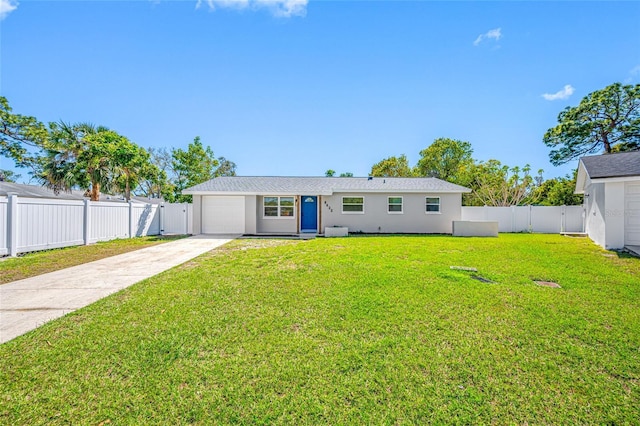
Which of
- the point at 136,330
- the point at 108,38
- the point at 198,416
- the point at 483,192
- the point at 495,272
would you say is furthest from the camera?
the point at 483,192

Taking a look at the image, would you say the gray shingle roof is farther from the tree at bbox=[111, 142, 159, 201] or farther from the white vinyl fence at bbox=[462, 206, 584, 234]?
the tree at bbox=[111, 142, 159, 201]

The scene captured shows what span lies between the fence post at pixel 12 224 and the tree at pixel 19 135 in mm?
14047

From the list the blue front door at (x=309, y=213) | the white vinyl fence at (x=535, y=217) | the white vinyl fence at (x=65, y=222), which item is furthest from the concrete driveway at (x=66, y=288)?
the white vinyl fence at (x=535, y=217)

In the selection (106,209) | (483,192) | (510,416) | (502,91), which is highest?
(502,91)

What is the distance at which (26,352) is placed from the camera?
2973mm

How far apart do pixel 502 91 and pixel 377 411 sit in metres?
17.1

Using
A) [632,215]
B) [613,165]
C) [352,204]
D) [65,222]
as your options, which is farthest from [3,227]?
[613,165]

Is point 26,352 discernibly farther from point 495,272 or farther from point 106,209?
point 106,209

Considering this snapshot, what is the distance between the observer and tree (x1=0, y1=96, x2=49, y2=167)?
16938mm

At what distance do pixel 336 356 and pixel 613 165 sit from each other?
45.9 ft

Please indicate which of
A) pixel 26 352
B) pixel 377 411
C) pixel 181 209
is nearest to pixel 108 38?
pixel 181 209

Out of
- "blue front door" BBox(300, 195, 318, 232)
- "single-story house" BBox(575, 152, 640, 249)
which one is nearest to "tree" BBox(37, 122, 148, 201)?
"blue front door" BBox(300, 195, 318, 232)

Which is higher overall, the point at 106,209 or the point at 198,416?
the point at 106,209

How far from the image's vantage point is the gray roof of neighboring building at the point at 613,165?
9.52 m
